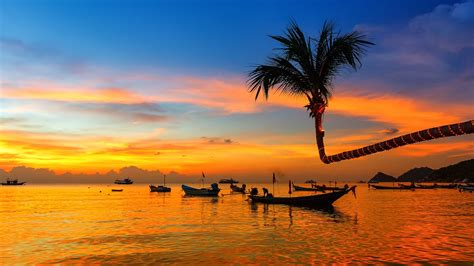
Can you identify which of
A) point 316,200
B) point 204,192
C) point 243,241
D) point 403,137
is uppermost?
point 403,137

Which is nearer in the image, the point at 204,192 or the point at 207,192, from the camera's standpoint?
the point at 207,192

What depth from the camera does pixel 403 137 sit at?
4234 millimetres

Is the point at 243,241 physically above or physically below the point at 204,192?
below

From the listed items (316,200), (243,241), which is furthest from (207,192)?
(243,241)

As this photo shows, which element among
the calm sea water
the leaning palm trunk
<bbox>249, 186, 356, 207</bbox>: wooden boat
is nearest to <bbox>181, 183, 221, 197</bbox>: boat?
<bbox>249, 186, 356, 207</bbox>: wooden boat

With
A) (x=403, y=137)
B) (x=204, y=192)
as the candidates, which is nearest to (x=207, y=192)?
(x=204, y=192)

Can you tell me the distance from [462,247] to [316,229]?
12.0 metres

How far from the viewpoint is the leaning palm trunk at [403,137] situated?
11.6ft

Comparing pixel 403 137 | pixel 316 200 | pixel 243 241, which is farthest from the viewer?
pixel 316 200

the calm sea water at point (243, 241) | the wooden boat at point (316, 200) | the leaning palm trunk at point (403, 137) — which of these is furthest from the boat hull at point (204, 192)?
the leaning palm trunk at point (403, 137)

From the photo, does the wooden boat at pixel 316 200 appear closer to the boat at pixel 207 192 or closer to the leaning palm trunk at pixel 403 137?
the boat at pixel 207 192

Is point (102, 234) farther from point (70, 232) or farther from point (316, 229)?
point (316, 229)

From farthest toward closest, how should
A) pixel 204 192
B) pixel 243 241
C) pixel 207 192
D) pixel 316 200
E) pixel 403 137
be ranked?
pixel 204 192 < pixel 207 192 < pixel 316 200 < pixel 243 241 < pixel 403 137

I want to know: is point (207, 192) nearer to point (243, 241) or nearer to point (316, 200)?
point (316, 200)
